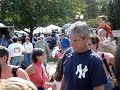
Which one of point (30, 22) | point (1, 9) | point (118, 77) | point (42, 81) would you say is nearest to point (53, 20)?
point (30, 22)

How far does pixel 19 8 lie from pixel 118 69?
3152 centimetres

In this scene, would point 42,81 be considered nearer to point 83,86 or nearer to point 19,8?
point 83,86

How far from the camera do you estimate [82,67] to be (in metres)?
3.99

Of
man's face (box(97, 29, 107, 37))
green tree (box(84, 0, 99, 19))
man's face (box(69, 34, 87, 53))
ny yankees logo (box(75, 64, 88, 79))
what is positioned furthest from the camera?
green tree (box(84, 0, 99, 19))

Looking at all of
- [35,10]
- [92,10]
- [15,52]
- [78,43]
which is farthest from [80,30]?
[92,10]

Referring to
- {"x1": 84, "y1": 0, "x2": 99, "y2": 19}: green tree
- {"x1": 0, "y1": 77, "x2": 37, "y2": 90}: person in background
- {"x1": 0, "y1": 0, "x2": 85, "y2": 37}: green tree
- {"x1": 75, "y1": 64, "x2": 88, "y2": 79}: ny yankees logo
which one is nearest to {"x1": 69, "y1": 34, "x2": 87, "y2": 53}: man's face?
{"x1": 75, "y1": 64, "x2": 88, "y2": 79}: ny yankees logo

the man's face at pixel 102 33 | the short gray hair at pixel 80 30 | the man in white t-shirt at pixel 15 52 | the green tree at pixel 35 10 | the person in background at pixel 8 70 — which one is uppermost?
the green tree at pixel 35 10

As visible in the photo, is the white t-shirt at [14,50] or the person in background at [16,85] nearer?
the person in background at [16,85]

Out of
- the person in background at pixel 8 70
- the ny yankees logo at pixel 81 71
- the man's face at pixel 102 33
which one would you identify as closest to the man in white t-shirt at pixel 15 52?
the man's face at pixel 102 33

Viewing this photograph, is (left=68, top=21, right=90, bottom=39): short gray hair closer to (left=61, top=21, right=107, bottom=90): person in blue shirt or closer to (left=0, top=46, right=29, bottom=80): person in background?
(left=61, top=21, right=107, bottom=90): person in blue shirt

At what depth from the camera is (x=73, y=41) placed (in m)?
4.15

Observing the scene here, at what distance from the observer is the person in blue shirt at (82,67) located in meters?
3.98

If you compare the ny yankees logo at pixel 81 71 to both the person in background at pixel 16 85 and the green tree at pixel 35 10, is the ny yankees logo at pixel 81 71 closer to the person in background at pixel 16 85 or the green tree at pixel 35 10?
the person in background at pixel 16 85

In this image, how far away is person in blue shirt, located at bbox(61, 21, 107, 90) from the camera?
13.1 feet
